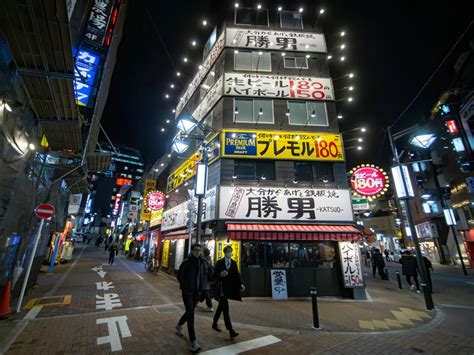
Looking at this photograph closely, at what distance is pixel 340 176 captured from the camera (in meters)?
12.1

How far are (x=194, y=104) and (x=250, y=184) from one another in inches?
420

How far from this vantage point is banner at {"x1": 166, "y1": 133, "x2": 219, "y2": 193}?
13227 mm

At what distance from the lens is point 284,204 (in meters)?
11.3

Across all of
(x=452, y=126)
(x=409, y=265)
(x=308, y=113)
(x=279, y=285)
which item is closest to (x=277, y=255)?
(x=279, y=285)

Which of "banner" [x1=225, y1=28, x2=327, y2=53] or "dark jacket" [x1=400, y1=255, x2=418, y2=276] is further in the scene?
"banner" [x1=225, y1=28, x2=327, y2=53]

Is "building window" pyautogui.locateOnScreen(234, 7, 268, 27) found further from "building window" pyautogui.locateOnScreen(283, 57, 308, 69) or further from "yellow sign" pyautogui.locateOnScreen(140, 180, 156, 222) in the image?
"yellow sign" pyautogui.locateOnScreen(140, 180, 156, 222)

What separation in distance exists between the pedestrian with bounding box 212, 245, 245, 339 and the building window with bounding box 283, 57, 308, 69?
1388 cm

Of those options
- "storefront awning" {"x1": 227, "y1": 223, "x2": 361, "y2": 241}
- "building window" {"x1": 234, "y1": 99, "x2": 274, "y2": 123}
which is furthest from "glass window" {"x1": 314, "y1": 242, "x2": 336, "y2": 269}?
"building window" {"x1": 234, "y1": 99, "x2": 274, "y2": 123}

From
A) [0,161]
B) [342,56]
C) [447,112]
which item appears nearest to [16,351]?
[0,161]

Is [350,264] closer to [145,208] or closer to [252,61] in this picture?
[252,61]

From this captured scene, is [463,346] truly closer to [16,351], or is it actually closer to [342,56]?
[16,351]

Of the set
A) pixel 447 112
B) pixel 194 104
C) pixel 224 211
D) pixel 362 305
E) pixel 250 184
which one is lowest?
pixel 362 305

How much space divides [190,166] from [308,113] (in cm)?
884

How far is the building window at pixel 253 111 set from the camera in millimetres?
13539
